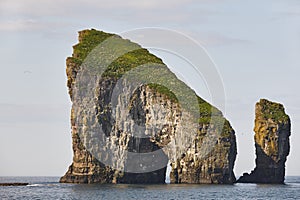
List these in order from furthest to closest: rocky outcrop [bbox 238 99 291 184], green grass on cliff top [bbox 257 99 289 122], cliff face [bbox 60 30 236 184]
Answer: green grass on cliff top [bbox 257 99 289 122] → rocky outcrop [bbox 238 99 291 184] → cliff face [bbox 60 30 236 184]

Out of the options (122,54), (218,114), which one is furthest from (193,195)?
(122,54)

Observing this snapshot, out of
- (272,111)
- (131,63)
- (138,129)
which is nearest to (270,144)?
(272,111)

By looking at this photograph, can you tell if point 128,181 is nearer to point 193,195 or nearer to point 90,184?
point 90,184

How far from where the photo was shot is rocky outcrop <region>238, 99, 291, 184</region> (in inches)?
6703

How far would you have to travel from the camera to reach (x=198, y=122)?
6220 inches

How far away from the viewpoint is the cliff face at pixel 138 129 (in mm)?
156000

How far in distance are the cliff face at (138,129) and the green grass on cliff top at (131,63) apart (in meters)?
0.24

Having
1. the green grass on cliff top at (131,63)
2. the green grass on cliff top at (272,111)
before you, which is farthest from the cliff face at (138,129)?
the green grass on cliff top at (272,111)

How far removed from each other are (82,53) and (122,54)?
8925 millimetres

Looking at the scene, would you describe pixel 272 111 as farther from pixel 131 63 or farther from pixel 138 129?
pixel 131 63

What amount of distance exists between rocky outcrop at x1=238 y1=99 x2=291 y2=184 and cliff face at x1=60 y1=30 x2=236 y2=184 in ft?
39.4

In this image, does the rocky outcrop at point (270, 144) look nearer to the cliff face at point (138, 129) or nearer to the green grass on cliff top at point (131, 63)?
the cliff face at point (138, 129)

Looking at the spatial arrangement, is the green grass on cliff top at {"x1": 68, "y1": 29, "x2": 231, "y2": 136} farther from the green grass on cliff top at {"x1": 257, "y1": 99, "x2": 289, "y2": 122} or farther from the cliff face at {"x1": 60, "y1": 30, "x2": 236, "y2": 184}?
the green grass on cliff top at {"x1": 257, "y1": 99, "x2": 289, "y2": 122}

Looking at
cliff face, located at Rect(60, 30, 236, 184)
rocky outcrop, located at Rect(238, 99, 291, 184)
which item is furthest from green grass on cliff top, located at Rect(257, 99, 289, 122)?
cliff face, located at Rect(60, 30, 236, 184)
